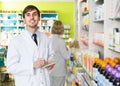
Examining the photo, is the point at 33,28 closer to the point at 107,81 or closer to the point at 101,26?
the point at 107,81

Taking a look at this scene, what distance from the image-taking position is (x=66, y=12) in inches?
480

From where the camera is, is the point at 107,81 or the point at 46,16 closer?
the point at 107,81

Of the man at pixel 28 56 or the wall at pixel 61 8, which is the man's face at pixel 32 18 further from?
the wall at pixel 61 8

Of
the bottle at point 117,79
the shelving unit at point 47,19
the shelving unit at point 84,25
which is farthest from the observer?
the shelving unit at point 47,19

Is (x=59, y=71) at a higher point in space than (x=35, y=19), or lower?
lower

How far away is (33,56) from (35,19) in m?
0.43

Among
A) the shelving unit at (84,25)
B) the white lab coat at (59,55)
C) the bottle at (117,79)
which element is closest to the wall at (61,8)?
the shelving unit at (84,25)

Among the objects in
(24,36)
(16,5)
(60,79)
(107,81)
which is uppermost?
(16,5)

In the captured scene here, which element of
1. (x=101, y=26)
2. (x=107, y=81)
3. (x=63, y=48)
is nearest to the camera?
(x=107, y=81)

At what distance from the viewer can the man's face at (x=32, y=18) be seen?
2.80 m

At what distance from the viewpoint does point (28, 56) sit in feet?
9.29

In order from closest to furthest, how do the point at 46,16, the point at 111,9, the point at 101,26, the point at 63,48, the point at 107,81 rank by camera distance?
→ the point at 107,81, the point at 111,9, the point at 101,26, the point at 63,48, the point at 46,16

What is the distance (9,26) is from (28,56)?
9059 mm

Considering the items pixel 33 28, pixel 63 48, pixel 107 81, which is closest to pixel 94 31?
pixel 63 48
